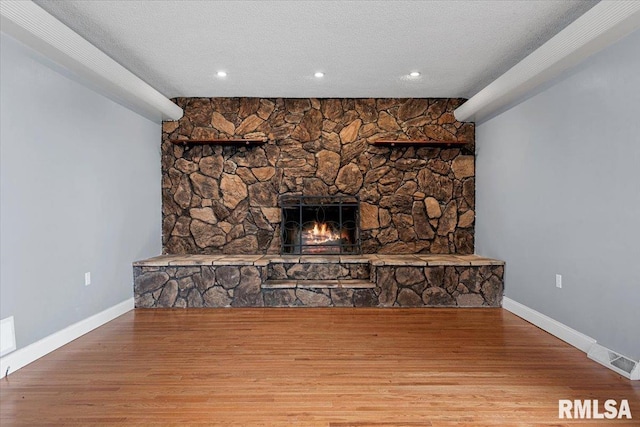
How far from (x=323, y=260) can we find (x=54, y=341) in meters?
2.62

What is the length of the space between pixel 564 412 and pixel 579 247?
1448mm

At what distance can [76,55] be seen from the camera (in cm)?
292

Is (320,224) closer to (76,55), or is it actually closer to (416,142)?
(416,142)

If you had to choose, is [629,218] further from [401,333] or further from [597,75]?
[401,333]

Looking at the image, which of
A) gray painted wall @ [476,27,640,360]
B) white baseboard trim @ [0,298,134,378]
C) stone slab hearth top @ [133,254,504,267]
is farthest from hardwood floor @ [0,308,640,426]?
stone slab hearth top @ [133,254,504,267]

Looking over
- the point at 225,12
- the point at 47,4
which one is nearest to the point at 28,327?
the point at 47,4

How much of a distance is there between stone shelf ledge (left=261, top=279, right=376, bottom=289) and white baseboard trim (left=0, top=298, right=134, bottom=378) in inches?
59.1

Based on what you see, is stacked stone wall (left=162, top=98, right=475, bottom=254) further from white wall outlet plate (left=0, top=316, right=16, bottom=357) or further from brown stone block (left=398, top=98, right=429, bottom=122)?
white wall outlet plate (left=0, top=316, right=16, bottom=357)

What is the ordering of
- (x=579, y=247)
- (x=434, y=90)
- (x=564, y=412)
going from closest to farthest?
(x=564, y=412)
(x=579, y=247)
(x=434, y=90)

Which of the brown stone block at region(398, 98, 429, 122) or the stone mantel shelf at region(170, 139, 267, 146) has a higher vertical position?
the brown stone block at region(398, 98, 429, 122)

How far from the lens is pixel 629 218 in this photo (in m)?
2.56

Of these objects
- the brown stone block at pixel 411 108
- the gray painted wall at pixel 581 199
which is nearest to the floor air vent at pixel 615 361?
the gray painted wall at pixel 581 199

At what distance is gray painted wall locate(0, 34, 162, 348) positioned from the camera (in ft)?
8.70

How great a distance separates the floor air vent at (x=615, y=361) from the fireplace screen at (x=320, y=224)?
2.73 m
